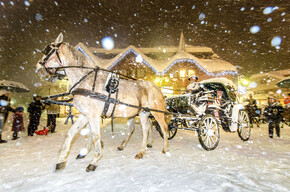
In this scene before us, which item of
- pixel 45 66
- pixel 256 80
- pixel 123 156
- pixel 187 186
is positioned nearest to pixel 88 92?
pixel 45 66

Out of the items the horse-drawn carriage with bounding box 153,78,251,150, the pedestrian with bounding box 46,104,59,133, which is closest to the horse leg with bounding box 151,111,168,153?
the horse-drawn carriage with bounding box 153,78,251,150

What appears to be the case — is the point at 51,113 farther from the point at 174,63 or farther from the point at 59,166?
the point at 174,63

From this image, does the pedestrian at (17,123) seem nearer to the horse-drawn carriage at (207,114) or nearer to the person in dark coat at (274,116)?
the horse-drawn carriage at (207,114)

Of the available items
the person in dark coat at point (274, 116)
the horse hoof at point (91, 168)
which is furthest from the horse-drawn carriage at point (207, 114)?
the horse hoof at point (91, 168)

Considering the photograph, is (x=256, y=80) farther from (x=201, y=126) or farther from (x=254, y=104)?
(x=201, y=126)

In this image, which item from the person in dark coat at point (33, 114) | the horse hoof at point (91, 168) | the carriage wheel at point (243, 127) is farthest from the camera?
the person in dark coat at point (33, 114)

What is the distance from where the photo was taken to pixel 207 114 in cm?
440

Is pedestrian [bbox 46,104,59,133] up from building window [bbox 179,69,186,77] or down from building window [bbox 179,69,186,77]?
down

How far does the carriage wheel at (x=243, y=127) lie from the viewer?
17.4 feet

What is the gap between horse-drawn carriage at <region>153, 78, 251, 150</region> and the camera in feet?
13.9

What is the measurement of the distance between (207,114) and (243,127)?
91.0 inches

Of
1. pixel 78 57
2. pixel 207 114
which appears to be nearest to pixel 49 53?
pixel 78 57

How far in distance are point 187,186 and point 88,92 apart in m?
2.32

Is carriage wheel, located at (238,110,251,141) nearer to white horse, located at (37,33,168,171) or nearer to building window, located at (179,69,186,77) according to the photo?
white horse, located at (37,33,168,171)
